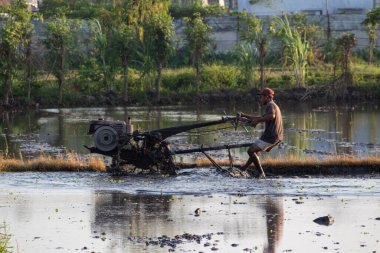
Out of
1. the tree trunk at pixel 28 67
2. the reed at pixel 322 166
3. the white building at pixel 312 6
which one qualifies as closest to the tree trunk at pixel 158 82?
the tree trunk at pixel 28 67

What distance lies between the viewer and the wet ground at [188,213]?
11.7 m

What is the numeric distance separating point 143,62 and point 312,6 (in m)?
17.5

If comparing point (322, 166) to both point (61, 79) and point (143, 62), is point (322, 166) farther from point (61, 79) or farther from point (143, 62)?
point (143, 62)

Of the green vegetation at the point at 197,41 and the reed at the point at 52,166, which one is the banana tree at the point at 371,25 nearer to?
the green vegetation at the point at 197,41

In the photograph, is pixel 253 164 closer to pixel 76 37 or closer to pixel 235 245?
pixel 235 245

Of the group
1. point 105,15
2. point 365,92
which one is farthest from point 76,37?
point 365,92

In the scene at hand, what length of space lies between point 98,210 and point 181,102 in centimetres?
2517

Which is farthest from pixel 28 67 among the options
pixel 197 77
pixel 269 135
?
pixel 269 135

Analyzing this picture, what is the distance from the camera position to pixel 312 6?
54.0 meters

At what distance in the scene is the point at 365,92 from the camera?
39.8 m

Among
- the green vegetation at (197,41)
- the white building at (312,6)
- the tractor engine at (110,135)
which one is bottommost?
the tractor engine at (110,135)

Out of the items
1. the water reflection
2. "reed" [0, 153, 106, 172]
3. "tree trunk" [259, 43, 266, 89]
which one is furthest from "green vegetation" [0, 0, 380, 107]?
the water reflection

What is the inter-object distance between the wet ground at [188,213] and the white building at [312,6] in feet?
121

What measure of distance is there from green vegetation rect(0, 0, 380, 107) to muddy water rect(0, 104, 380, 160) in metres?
2.11
